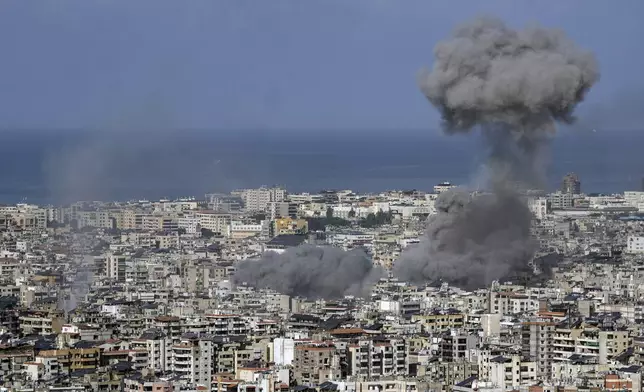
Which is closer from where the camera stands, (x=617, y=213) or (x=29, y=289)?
(x=29, y=289)

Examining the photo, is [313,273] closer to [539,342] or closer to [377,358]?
[539,342]

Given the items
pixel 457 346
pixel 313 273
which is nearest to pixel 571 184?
pixel 313 273

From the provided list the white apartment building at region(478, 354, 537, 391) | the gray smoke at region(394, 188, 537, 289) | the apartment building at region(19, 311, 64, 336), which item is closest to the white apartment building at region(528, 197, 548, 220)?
the gray smoke at region(394, 188, 537, 289)

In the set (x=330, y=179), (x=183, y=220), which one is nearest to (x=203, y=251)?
(x=183, y=220)

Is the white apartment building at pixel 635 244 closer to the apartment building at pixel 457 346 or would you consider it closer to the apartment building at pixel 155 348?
the apartment building at pixel 457 346

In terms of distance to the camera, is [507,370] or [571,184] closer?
[507,370]

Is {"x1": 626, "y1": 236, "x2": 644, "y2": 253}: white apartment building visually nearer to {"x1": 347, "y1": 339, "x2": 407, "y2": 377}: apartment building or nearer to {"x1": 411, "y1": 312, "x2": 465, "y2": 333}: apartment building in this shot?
{"x1": 411, "y1": 312, "x2": 465, "y2": 333}: apartment building

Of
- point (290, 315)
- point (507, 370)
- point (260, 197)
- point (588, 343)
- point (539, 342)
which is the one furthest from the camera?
point (260, 197)

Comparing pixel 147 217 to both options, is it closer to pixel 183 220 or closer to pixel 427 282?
pixel 183 220
